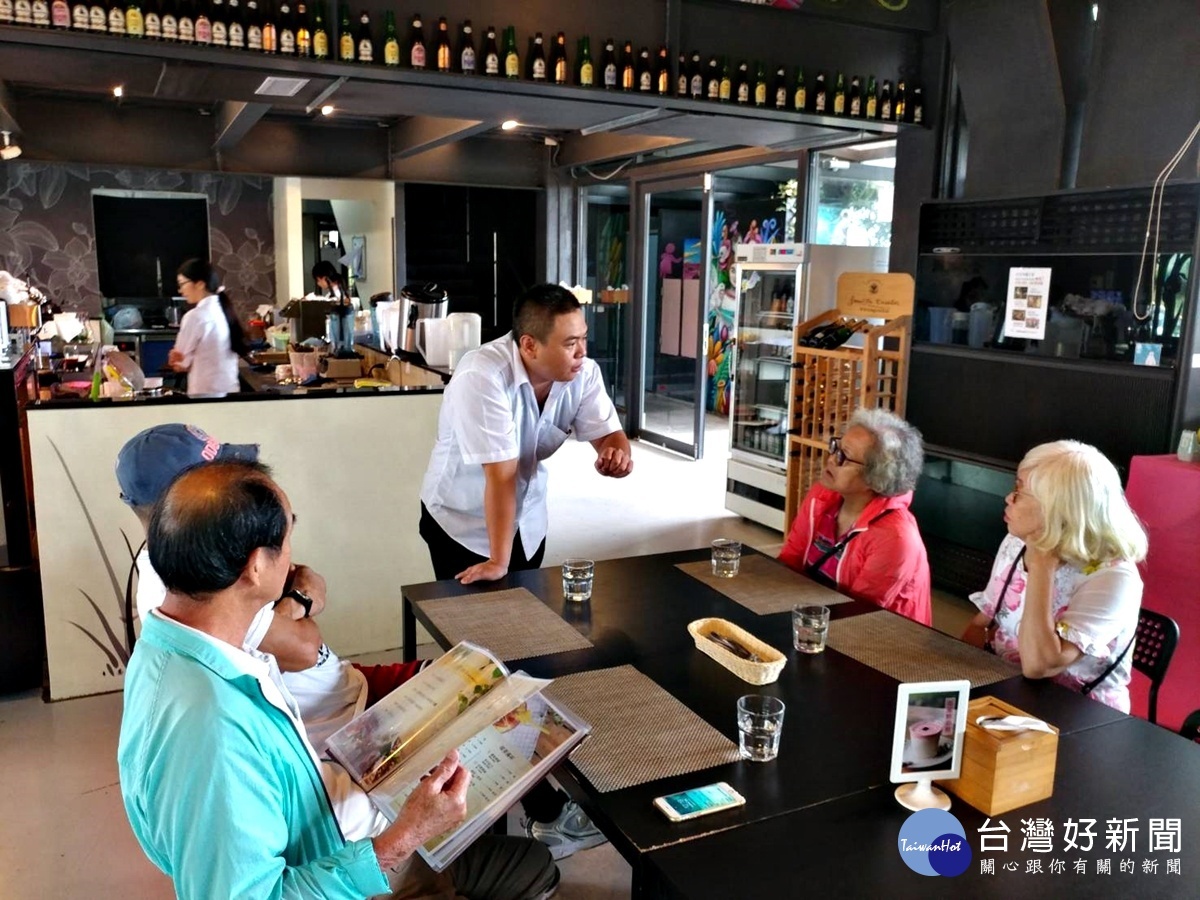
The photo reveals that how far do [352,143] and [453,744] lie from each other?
8.29 meters

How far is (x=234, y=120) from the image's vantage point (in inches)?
273

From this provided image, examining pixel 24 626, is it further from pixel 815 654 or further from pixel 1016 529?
pixel 1016 529

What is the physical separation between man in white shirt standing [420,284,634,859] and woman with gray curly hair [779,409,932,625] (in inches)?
26.6

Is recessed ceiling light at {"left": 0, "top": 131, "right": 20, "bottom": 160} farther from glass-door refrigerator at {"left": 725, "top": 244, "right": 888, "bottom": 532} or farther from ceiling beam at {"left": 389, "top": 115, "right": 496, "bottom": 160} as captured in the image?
Result: glass-door refrigerator at {"left": 725, "top": 244, "right": 888, "bottom": 532}

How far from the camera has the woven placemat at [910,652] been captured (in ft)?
6.66

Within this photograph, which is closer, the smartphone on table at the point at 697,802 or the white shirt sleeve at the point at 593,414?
the smartphone on table at the point at 697,802

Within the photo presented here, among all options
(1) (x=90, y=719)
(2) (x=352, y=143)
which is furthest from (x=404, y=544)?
(2) (x=352, y=143)

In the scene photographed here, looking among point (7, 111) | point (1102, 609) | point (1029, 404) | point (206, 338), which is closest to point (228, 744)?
point (1102, 609)

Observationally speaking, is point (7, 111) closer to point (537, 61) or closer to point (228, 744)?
point (537, 61)

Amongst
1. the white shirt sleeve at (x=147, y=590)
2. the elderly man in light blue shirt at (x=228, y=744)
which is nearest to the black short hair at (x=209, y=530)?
the elderly man in light blue shirt at (x=228, y=744)

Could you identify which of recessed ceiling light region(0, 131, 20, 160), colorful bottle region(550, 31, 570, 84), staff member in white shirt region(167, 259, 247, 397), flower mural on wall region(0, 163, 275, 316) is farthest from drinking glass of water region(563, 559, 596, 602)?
flower mural on wall region(0, 163, 275, 316)

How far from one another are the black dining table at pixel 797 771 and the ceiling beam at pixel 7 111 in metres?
6.48

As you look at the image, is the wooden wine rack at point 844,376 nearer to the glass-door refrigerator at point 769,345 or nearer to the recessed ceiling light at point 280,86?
the glass-door refrigerator at point 769,345

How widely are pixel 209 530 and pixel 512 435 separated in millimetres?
1554
